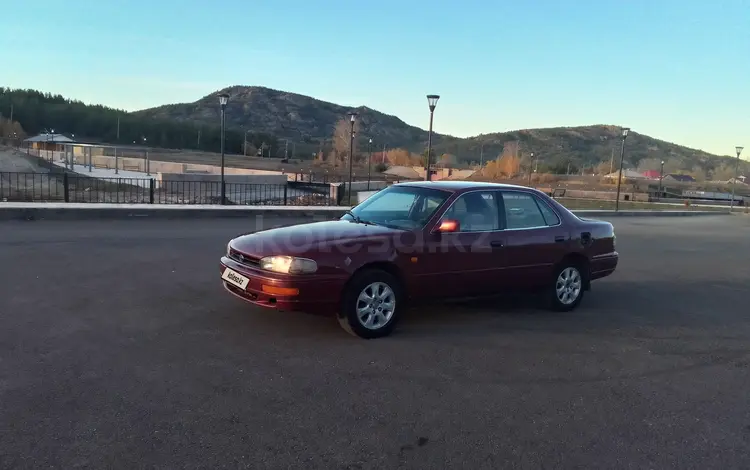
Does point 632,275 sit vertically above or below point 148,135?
below

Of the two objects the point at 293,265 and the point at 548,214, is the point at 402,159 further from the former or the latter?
the point at 293,265

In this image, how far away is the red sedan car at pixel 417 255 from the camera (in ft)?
17.9

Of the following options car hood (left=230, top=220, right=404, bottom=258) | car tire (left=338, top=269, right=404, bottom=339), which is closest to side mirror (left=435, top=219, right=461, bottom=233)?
car hood (left=230, top=220, right=404, bottom=258)

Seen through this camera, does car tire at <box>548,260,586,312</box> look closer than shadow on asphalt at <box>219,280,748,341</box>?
No

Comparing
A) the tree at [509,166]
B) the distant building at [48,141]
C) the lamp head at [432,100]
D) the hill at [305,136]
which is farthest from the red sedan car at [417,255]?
the hill at [305,136]

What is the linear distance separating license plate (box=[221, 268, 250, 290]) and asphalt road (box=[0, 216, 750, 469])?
0.48 metres

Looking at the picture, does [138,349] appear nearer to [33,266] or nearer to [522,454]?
[522,454]

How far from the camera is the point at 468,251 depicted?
624 cm

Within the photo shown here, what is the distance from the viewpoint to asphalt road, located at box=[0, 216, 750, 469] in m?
3.50

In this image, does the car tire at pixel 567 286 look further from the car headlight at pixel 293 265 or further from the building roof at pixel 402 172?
the building roof at pixel 402 172

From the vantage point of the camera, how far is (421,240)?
19.5 ft

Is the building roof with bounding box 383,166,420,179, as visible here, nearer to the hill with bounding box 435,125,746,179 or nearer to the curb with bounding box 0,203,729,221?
the hill with bounding box 435,125,746,179

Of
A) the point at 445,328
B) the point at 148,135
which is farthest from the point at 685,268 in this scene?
the point at 148,135

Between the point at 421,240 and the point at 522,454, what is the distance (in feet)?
9.09
